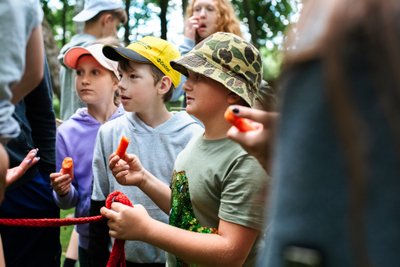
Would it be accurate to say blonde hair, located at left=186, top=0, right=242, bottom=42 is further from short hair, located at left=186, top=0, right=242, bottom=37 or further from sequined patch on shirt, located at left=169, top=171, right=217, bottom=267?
sequined patch on shirt, located at left=169, top=171, right=217, bottom=267

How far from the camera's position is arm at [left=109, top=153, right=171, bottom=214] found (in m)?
3.09

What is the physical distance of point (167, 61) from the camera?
3.90 meters

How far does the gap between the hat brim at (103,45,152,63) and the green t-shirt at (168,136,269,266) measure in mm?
956

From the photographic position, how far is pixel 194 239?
102 inches

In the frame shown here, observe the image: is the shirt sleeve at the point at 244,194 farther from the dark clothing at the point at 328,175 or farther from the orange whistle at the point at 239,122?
the dark clothing at the point at 328,175

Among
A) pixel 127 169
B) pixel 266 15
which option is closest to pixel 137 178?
pixel 127 169

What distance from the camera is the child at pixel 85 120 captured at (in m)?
4.01

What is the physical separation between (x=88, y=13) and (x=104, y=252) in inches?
89.7

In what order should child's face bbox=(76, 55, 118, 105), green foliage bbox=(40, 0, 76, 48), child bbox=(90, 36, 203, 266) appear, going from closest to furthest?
child bbox=(90, 36, 203, 266) → child's face bbox=(76, 55, 118, 105) → green foliage bbox=(40, 0, 76, 48)

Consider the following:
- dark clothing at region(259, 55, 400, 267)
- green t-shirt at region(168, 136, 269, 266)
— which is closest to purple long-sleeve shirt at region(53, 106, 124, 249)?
green t-shirt at region(168, 136, 269, 266)

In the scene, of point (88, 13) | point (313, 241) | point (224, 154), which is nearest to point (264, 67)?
point (224, 154)

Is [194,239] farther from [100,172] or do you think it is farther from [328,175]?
[328,175]

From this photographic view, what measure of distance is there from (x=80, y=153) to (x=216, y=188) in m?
1.58

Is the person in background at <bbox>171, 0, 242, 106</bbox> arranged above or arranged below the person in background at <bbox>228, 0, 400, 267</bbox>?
above
